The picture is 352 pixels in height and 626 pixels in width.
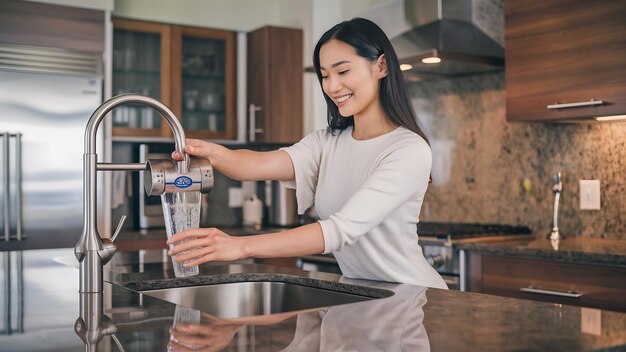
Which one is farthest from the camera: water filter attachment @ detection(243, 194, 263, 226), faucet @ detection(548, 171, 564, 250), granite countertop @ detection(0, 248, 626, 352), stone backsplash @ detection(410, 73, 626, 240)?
water filter attachment @ detection(243, 194, 263, 226)

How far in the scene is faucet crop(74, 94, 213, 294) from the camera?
1.39 metres

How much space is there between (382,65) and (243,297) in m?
0.70

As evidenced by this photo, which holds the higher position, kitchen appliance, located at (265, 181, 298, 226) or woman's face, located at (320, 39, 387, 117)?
woman's face, located at (320, 39, 387, 117)

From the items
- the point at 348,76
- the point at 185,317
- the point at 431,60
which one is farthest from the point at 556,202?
the point at 185,317

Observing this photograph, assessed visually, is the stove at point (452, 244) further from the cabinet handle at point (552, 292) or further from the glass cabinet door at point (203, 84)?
the glass cabinet door at point (203, 84)

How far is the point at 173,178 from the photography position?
139 centimetres

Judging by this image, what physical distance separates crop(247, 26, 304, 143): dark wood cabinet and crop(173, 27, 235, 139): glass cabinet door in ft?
0.44

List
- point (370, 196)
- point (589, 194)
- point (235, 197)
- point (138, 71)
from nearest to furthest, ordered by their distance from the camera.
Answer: point (370, 196) → point (589, 194) → point (138, 71) → point (235, 197)

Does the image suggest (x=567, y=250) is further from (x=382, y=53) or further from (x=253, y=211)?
(x=253, y=211)

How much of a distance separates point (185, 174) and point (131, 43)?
10.2ft

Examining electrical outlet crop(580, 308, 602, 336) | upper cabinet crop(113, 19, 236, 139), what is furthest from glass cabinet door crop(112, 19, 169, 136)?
electrical outlet crop(580, 308, 602, 336)

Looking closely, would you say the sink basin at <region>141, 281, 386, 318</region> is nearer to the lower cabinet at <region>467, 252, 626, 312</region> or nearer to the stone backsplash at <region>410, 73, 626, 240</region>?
the lower cabinet at <region>467, 252, 626, 312</region>

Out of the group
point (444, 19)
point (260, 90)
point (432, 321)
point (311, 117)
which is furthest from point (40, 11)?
point (432, 321)

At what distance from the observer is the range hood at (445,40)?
11.1ft
